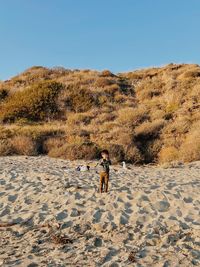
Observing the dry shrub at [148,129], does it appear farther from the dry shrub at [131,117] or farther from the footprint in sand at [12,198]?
the footprint in sand at [12,198]

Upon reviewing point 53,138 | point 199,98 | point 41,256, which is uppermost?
point 199,98

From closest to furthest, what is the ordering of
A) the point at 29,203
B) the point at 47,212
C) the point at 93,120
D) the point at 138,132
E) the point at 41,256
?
the point at 41,256 < the point at 47,212 < the point at 29,203 < the point at 138,132 < the point at 93,120

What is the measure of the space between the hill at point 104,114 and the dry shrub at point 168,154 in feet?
0.14

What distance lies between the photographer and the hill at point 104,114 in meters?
18.1

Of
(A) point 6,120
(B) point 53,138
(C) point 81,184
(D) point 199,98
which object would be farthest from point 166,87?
(C) point 81,184

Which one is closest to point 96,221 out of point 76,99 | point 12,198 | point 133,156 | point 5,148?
point 12,198

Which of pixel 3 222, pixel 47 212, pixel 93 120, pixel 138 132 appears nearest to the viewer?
pixel 3 222

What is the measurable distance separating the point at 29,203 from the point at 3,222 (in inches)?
55.1

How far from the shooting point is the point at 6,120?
2538 centimetres

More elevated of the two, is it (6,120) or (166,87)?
(166,87)

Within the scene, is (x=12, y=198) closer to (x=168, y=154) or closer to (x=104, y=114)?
(x=168, y=154)

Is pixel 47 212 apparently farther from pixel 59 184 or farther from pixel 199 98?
pixel 199 98

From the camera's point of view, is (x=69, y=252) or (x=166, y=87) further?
(x=166, y=87)

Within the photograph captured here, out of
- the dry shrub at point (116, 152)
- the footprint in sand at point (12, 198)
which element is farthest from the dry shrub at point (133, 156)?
the footprint in sand at point (12, 198)
